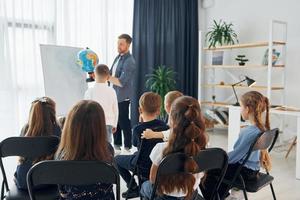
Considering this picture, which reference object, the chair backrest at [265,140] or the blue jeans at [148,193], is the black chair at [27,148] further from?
the chair backrest at [265,140]

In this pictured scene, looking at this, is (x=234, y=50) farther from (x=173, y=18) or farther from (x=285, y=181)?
(x=285, y=181)

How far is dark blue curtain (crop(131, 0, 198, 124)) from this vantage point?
563cm

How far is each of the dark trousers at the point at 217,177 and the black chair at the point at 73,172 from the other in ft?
3.15

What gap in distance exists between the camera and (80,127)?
159 cm

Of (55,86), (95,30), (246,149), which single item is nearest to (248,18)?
(95,30)

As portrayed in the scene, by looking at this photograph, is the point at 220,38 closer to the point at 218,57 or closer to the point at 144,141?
the point at 218,57

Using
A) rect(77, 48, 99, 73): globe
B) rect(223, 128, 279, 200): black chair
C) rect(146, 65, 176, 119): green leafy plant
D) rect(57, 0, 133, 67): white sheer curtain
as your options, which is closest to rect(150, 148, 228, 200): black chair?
rect(223, 128, 279, 200): black chair

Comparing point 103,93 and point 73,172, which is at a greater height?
point 103,93

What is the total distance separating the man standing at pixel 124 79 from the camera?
4.24 m

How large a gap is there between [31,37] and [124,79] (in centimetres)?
135

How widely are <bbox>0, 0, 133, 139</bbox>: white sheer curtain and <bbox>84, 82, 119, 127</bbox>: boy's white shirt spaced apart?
1.35 meters

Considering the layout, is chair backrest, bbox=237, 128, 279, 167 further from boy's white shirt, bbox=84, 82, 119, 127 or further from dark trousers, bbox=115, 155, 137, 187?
boy's white shirt, bbox=84, 82, 119, 127

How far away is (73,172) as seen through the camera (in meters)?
1.48

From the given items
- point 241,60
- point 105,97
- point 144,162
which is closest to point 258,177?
point 144,162
